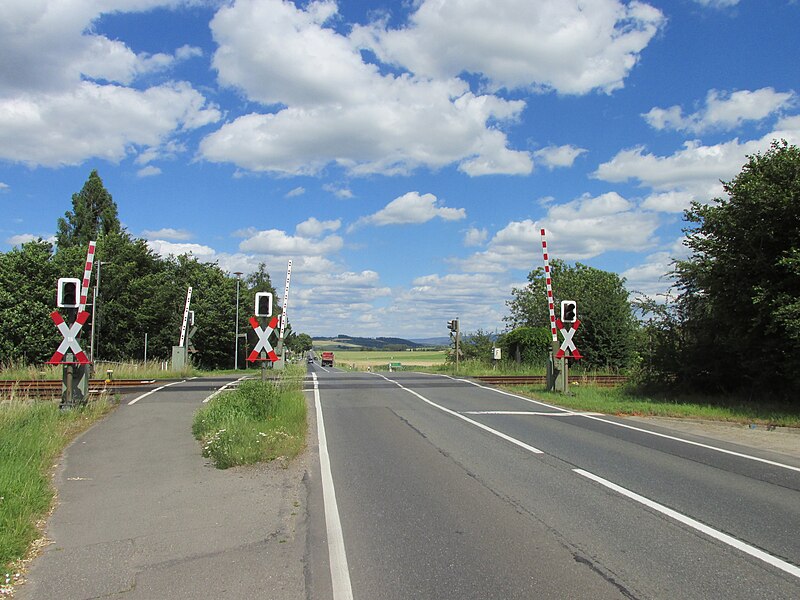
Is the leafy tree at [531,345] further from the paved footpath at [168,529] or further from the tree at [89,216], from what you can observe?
the tree at [89,216]

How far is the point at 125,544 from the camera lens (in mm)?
5695

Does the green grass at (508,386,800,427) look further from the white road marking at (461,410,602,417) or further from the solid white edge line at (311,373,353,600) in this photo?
the solid white edge line at (311,373,353,600)

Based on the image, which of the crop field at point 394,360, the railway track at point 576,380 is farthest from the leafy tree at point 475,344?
the railway track at point 576,380

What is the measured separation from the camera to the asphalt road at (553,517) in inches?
189

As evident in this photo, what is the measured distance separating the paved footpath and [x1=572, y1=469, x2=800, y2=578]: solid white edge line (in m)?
3.51

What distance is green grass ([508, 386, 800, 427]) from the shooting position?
14648 millimetres

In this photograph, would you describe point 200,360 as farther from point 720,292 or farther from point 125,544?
point 125,544

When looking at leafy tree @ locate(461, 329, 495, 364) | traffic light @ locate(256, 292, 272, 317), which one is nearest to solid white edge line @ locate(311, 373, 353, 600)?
traffic light @ locate(256, 292, 272, 317)

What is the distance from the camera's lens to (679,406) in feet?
53.9

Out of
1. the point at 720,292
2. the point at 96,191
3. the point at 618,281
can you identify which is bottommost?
the point at 720,292

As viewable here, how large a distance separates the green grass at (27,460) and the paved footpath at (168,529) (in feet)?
0.60

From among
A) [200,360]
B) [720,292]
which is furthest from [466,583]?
[200,360]

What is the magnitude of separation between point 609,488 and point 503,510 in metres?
1.65

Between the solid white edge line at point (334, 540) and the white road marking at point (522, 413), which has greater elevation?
the white road marking at point (522, 413)
